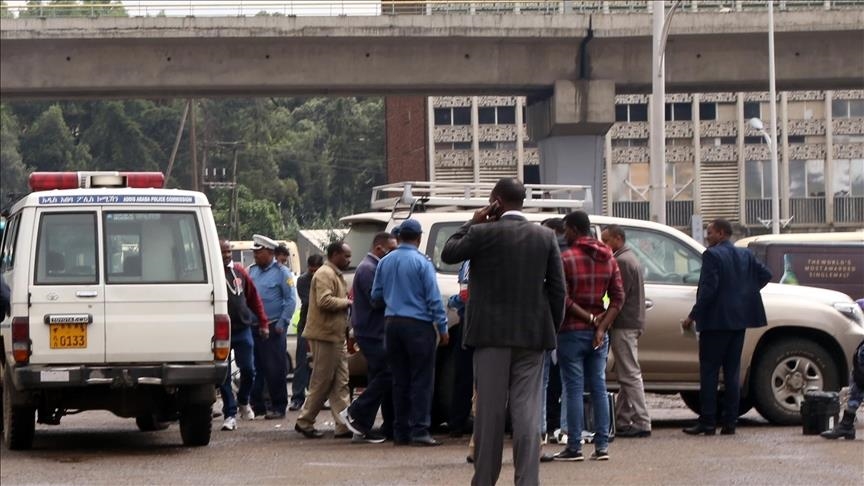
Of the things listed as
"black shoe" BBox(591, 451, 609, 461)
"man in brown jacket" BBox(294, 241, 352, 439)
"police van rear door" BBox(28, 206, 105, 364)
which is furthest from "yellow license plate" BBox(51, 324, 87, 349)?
Answer: "black shoe" BBox(591, 451, 609, 461)

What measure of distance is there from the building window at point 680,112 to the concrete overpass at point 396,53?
38.0 meters

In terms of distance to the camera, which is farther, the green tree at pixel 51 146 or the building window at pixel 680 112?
the green tree at pixel 51 146

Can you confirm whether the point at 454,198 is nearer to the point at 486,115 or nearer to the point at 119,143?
the point at 486,115

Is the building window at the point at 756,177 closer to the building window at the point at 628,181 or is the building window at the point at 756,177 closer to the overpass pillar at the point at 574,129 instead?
the building window at the point at 628,181

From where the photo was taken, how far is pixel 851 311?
1488cm

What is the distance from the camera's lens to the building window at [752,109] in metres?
76.1

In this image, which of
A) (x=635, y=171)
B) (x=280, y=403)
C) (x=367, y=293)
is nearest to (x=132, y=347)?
(x=367, y=293)

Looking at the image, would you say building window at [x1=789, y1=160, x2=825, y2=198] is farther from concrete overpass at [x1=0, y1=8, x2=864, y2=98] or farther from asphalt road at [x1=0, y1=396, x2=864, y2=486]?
asphalt road at [x1=0, y1=396, x2=864, y2=486]

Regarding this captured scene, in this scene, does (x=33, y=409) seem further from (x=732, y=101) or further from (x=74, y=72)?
(x=732, y=101)

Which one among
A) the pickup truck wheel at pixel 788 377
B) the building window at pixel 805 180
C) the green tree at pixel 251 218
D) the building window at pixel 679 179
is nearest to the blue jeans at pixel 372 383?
the pickup truck wheel at pixel 788 377

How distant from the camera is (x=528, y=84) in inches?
1501

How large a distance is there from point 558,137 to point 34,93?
11.9 meters

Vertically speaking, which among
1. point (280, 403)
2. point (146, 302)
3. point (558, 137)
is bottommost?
point (280, 403)

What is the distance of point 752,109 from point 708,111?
2.01m
